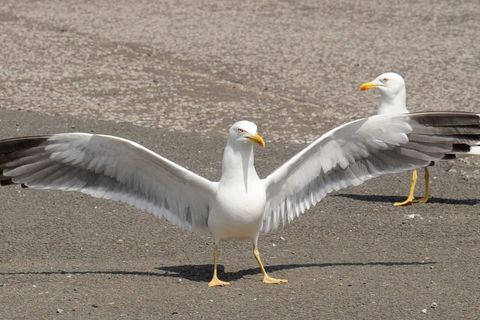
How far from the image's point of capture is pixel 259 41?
18516 millimetres

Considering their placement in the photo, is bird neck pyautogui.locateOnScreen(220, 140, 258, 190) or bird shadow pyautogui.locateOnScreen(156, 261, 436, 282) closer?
bird neck pyautogui.locateOnScreen(220, 140, 258, 190)

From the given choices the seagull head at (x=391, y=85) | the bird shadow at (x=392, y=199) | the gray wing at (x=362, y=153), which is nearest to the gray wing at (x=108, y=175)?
the gray wing at (x=362, y=153)

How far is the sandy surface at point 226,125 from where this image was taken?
7688 mm

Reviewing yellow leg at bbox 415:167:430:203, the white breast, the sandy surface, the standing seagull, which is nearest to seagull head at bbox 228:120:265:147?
the standing seagull

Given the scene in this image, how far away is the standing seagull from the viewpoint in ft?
25.8

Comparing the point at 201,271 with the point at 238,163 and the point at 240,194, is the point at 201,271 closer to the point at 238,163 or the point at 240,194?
the point at 240,194

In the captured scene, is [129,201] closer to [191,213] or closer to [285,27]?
[191,213]

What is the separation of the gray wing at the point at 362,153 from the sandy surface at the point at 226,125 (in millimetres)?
570

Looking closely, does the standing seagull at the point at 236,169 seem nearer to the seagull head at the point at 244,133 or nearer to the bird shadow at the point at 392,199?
the seagull head at the point at 244,133

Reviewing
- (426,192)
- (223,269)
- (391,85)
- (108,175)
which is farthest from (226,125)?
(108,175)

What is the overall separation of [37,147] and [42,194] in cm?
239

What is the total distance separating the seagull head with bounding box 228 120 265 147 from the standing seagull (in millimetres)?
13

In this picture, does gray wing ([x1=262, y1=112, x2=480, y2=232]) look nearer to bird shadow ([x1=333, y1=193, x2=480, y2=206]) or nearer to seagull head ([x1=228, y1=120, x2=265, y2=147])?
seagull head ([x1=228, y1=120, x2=265, y2=147])

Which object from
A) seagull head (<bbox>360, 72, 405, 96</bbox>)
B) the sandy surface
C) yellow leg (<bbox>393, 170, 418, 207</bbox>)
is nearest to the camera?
the sandy surface
